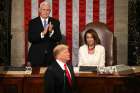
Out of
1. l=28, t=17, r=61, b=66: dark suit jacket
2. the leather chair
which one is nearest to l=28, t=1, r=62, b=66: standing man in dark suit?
l=28, t=17, r=61, b=66: dark suit jacket

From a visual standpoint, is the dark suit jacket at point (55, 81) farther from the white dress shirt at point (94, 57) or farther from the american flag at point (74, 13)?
the american flag at point (74, 13)

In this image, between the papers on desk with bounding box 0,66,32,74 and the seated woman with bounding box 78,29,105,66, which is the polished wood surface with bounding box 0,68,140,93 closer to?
the papers on desk with bounding box 0,66,32,74

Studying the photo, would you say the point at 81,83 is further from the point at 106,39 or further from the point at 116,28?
the point at 116,28

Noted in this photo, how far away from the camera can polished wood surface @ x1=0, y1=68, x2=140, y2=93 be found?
6.01 meters

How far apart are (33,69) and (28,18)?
2.44 metres

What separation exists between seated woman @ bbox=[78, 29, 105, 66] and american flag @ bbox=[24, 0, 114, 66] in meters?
1.50

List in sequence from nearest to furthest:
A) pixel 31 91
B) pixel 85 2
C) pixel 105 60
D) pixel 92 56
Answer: pixel 31 91, pixel 92 56, pixel 105 60, pixel 85 2

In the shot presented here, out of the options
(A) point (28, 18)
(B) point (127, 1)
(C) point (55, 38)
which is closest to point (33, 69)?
(C) point (55, 38)

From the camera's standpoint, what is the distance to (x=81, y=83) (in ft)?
19.8

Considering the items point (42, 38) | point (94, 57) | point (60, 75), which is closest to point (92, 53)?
point (94, 57)

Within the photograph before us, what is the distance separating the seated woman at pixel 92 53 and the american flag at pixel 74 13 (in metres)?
1.50

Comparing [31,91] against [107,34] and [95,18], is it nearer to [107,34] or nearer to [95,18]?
[107,34]

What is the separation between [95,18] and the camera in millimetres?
8719

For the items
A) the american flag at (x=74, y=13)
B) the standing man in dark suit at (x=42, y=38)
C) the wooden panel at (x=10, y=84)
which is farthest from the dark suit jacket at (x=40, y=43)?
the wooden panel at (x=10, y=84)
